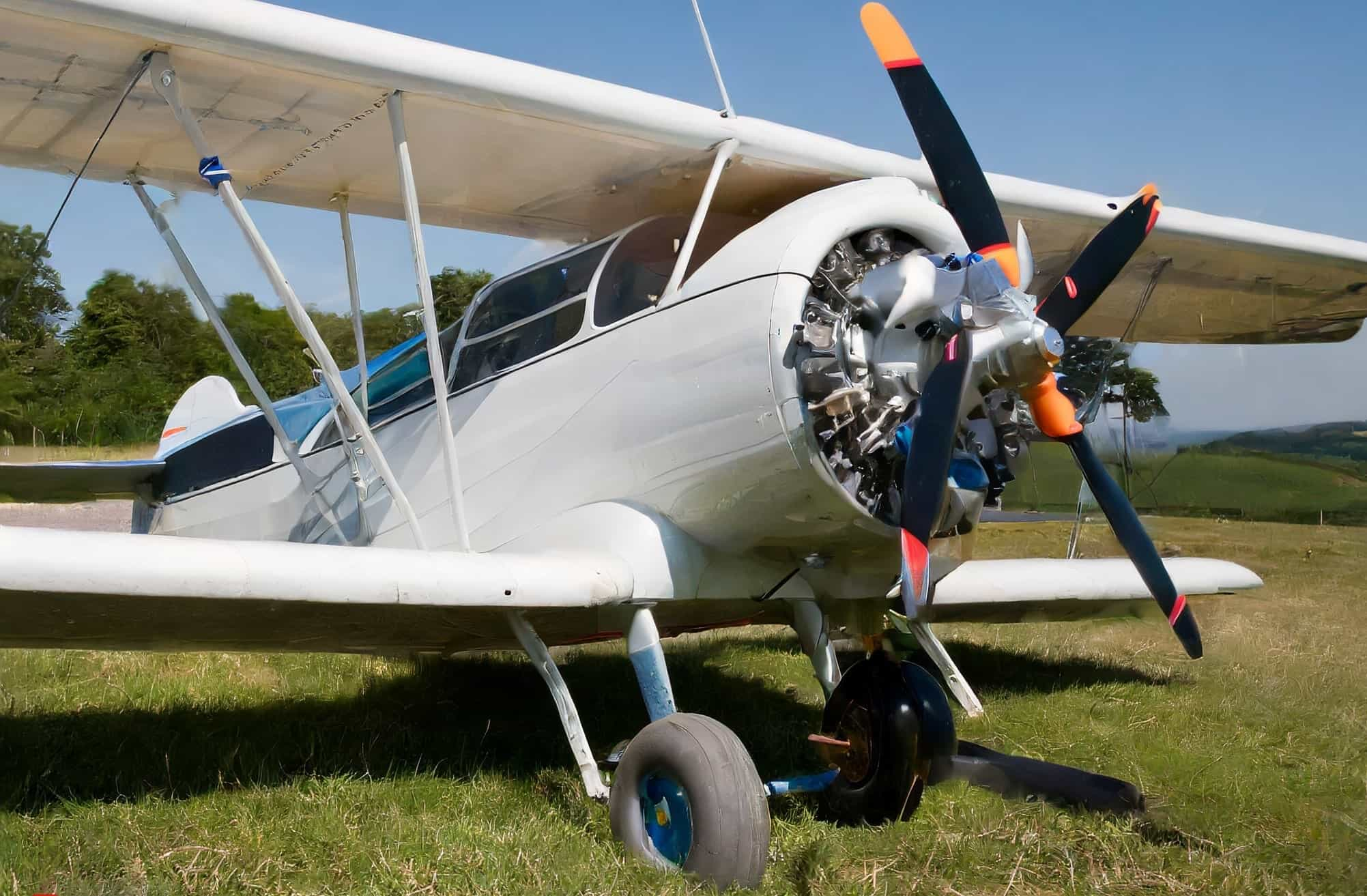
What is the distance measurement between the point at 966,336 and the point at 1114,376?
2.12 meters

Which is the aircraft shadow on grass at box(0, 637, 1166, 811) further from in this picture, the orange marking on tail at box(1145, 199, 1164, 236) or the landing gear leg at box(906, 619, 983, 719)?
the orange marking on tail at box(1145, 199, 1164, 236)

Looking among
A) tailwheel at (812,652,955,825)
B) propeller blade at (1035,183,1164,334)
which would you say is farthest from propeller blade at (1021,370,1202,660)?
tailwheel at (812,652,955,825)

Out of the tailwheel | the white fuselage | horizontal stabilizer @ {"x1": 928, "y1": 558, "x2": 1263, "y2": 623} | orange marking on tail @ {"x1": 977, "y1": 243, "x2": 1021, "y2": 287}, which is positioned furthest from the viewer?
horizontal stabilizer @ {"x1": 928, "y1": 558, "x2": 1263, "y2": 623}

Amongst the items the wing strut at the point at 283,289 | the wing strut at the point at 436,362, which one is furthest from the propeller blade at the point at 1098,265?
the wing strut at the point at 283,289

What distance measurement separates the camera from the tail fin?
8852 mm

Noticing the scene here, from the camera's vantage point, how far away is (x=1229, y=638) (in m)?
7.82

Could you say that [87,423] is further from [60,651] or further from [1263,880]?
[1263,880]

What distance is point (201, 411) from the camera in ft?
30.0

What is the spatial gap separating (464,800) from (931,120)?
11.4 ft

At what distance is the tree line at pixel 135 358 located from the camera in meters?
18.9

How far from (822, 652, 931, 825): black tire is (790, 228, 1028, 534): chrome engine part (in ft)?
2.47

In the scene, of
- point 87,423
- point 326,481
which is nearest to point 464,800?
point 326,481

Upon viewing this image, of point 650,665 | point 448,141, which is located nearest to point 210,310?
point 448,141

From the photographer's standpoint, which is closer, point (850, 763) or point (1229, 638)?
point (850, 763)
